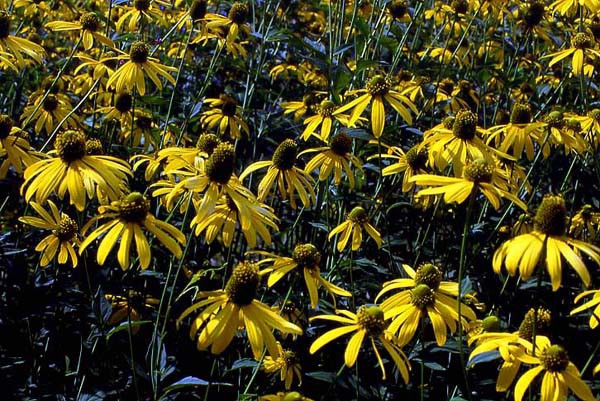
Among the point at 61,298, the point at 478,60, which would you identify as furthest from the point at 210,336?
the point at 478,60

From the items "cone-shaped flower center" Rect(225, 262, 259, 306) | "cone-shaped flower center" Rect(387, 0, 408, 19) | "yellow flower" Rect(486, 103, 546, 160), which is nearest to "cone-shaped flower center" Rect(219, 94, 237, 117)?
"cone-shaped flower center" Rect(387, 0, 408, 19)

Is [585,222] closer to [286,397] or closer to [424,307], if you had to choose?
[424,307]

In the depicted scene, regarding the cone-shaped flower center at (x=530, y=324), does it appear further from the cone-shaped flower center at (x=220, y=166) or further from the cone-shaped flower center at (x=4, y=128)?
→ the cone-shaped flower center at (x=4, y=128)

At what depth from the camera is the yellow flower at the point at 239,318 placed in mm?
1771

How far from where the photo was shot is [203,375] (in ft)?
8.65

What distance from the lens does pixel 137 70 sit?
315cm

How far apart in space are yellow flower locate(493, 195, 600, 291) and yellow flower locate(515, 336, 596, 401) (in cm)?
25

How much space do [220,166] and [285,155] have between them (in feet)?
1.66

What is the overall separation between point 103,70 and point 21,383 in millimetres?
1403

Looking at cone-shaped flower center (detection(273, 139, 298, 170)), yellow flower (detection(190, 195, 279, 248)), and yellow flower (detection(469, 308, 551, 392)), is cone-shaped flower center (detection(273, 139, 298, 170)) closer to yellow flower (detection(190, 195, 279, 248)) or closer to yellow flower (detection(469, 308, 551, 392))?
yellow flower (detection(190, 195, 279, 248))

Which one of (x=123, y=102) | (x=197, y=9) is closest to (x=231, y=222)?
(x=123, y=102)

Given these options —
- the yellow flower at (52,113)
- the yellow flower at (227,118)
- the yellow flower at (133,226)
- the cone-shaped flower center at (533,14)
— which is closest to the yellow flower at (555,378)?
the yellow flower at (133,226)

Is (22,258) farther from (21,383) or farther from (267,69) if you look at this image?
(267,69)

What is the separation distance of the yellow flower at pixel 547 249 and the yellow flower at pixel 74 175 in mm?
1081
